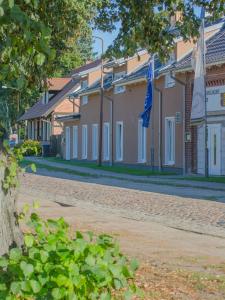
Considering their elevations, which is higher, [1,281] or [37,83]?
[37,83]

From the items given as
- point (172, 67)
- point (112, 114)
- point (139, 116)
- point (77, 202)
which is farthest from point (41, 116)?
point (77, 202)

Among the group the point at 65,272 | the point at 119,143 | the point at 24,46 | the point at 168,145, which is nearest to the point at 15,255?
the point at 65,272

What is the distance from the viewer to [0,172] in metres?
5.71

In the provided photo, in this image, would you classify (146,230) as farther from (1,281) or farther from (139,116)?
(139,116)

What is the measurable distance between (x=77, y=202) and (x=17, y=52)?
12329 millimetres

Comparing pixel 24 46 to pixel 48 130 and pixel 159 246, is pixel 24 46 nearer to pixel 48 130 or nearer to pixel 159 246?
pixel 159 246

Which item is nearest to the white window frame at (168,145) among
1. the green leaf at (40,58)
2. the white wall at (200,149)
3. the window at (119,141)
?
Answer: the white wall at (200,149)

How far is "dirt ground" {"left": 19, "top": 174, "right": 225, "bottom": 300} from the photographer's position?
6680 mm

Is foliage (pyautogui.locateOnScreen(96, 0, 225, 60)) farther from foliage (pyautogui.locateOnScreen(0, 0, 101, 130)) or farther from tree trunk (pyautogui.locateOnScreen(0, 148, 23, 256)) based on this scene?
tree trunk (pyautogui.locateOnScreen(0, 148, 23, 256))

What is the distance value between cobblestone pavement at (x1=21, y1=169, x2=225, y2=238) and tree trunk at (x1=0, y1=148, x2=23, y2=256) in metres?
5.96

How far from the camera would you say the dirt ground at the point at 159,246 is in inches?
263

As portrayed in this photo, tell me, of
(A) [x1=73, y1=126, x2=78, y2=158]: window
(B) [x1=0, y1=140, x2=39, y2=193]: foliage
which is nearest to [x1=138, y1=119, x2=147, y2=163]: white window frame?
→ (A) [x1=73, y1=126, x2=78, y2=158]: window

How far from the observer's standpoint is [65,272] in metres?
4.89

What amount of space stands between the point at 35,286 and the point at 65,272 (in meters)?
0.22
